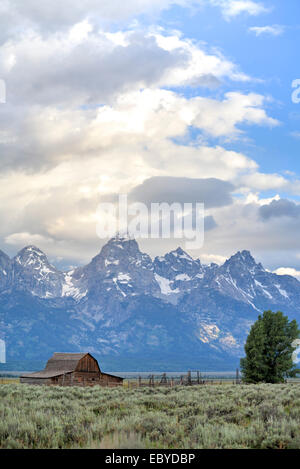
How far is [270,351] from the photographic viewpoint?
5072 centimetres

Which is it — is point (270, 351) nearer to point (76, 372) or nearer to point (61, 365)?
point (76, 372)

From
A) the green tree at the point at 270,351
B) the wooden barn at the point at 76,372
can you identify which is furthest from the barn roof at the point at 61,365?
the green tree at the point at 270,351

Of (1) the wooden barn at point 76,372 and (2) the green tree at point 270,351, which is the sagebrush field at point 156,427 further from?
(1) the wooden barn at point 76,372

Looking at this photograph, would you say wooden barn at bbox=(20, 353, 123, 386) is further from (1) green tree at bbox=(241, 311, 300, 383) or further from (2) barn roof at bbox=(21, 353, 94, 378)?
(1) green tree at bbox=(241, 311, 300, 383)

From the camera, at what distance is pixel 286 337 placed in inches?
2029

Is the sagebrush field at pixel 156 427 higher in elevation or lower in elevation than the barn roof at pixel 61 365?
higher

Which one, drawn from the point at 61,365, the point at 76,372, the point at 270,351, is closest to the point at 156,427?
the point at 270,351

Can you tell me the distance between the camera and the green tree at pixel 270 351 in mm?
49375

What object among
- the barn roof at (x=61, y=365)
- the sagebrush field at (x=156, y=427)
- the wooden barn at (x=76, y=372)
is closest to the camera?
the sagebrush field at (x=156, y=427)

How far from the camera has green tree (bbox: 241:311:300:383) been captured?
4938 centimetres

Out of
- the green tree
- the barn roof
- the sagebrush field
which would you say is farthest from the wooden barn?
the sagebrush field
